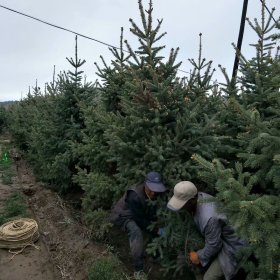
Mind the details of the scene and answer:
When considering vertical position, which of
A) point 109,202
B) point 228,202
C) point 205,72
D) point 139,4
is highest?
point 139,4

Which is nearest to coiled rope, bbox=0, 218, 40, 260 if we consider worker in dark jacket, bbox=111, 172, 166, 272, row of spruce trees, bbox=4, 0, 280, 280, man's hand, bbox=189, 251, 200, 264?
row of spruce trees, bbox=4, 0, 280, 280

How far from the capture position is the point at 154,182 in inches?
214

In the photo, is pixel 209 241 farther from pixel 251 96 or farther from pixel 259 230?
pixel 251 96

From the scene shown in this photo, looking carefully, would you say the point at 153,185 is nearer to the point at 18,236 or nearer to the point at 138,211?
the point at 138,211

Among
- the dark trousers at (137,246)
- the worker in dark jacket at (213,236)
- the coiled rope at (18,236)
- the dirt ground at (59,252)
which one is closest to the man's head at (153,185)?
the worker in dark jacket at (213,236)

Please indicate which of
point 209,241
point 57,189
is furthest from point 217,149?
point 57,189

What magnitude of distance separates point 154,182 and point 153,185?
61 mm

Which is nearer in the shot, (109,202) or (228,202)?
(228,202)

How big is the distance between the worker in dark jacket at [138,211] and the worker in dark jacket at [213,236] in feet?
2.25

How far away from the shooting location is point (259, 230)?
3.11 metres

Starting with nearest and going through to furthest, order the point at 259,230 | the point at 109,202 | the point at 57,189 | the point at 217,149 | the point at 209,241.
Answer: the point at 259,230, the point at 209,241, the point at 217,149, the point at 109,202, the point at 57,189

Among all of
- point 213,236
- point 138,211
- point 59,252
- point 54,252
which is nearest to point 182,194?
point 213,236

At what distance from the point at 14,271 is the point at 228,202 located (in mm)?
4948

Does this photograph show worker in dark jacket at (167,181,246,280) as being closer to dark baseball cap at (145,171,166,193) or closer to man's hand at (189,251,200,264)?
man's hand at (189,251,200,264)
